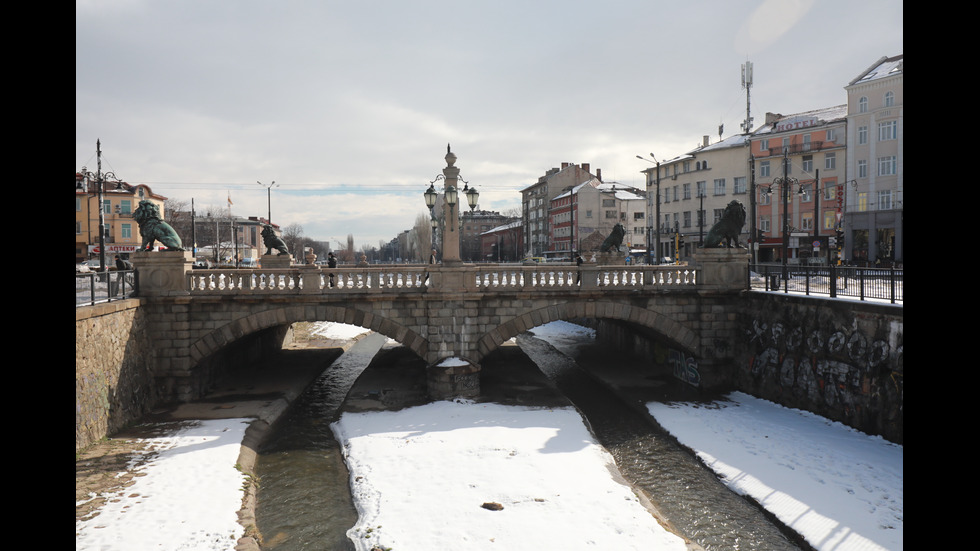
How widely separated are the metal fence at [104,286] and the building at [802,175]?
4480cm

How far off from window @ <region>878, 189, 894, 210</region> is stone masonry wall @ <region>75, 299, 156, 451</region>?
4821 cm

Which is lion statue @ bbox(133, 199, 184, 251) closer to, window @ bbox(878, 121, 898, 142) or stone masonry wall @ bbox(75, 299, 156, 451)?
stone masonry wall @ bbox(75, 299, 156, 451)

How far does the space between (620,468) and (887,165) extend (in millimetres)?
40461

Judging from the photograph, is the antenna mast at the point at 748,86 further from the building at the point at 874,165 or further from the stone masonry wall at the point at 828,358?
the stone masonry wall at the point at 828,358

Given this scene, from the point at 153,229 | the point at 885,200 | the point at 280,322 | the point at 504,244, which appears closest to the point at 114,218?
the point at 153,229

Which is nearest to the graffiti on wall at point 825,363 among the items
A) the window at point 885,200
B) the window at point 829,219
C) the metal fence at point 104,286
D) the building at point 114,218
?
the metal fence at point 104,286

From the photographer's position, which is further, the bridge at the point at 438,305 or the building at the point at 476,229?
the building at the point at 476,229

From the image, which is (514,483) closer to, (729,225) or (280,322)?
(280,322)

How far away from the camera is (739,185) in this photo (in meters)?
56.1

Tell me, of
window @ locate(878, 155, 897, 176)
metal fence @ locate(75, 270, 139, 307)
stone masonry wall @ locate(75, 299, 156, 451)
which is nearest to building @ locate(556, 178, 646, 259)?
window @ locate(878, 155, 897, 176)

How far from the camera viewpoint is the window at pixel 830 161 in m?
49.0

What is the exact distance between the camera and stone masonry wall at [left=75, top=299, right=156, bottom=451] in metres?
14.7
